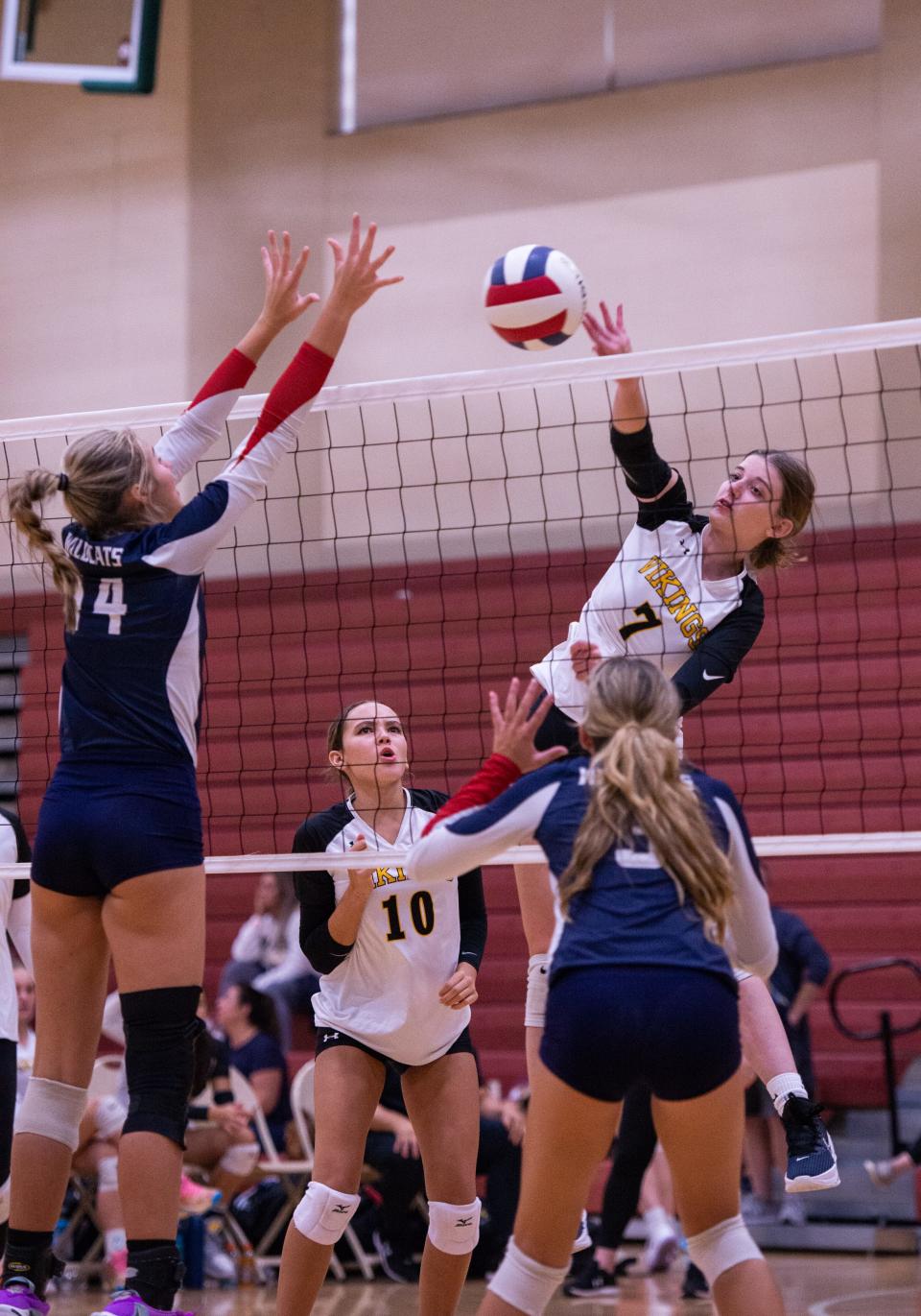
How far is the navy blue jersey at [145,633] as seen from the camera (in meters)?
4.74

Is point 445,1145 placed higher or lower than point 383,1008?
lower

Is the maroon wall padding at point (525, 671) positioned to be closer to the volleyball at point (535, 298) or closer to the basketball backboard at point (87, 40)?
the basketball backboard at point (87, 40)

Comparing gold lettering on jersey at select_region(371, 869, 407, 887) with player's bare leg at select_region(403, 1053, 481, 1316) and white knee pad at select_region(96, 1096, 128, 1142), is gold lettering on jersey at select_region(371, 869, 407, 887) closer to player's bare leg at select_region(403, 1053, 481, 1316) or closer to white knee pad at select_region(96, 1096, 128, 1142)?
player's bare leg at select_region(403, 1053, 481, 1316)

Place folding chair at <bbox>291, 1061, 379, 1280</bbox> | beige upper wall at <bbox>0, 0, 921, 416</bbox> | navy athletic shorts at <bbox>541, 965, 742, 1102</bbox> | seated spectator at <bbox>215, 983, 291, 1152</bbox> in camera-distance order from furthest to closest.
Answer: beige upper wall at <bbox>0, 0, 921, 416</bbox> → seated spectator at <bbox>215, 983, 291, 1152</bbox> → folding chair at <bbox>291, 1061, 379, 1280</bbox> → navy athletic shorts at <bbox>541, 965, 742, 1102</bbox>

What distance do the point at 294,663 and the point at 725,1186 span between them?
9.53m

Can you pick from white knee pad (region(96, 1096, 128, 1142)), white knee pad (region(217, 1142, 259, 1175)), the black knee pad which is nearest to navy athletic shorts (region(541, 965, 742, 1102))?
the black knee pad

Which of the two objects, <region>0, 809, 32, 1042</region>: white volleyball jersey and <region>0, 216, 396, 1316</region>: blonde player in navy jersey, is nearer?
<region>0, 216, 396, 1316</region>: blonde player in navy jersey

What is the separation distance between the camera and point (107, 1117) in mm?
9492

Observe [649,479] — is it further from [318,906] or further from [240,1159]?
[240,1159]

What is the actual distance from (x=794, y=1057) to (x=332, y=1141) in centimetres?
582

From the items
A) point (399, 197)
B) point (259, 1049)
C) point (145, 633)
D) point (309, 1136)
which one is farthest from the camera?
point (399, 197)

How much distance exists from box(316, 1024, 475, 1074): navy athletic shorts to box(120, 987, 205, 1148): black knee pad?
0.95 meters

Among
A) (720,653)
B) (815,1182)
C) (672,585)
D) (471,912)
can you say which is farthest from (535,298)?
(815,1182)

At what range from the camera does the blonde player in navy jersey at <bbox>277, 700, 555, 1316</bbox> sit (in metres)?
5.44
